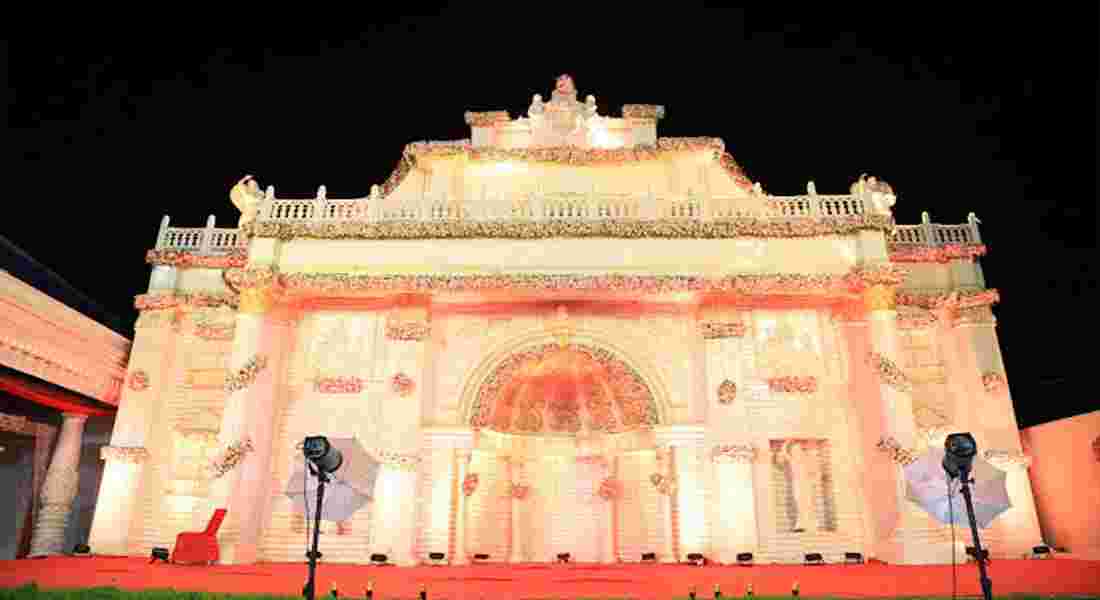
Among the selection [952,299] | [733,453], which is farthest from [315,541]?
[952,299]

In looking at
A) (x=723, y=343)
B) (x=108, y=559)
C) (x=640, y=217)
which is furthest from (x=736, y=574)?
(x=108, y=559)

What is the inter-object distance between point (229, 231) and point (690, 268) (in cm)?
1299

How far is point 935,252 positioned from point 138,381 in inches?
833

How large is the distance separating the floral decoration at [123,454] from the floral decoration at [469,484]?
8252mm

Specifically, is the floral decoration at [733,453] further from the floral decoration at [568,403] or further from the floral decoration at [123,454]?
the floral decoration at [123,454]

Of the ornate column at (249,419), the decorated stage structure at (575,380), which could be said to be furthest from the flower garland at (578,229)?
the ornate column at (249,419)

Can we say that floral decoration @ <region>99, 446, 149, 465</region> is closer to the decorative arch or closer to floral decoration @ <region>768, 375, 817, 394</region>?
the decorative arch

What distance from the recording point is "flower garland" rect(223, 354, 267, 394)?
14.8 m

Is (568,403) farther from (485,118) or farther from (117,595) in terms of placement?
(117,595)

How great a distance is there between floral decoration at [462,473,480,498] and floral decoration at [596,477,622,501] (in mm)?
3218

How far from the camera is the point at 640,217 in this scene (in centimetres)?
1623

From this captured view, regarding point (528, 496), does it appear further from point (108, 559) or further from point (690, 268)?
point (108, 559)

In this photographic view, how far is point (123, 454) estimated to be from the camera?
16328 millimetres

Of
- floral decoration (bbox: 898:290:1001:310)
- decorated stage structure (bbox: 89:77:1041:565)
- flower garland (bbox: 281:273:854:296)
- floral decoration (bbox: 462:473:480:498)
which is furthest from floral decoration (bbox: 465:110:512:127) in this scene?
floral decoration (bbox: 898:290:1001:310)
